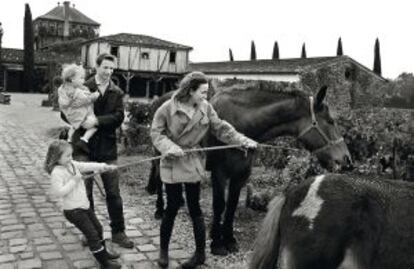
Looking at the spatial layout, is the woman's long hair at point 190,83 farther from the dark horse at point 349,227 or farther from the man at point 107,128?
the dark horse at point 349,227

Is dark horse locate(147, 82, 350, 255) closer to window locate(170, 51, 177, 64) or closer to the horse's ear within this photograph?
the horse's ear

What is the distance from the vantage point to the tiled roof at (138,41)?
142 ft

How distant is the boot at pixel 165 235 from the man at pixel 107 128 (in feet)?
2.33

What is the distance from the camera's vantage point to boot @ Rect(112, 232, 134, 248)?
5519 mm

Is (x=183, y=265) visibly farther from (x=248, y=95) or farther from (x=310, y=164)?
(x=310, y=164)

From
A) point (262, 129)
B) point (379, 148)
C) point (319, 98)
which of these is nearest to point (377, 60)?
point (379, 148)

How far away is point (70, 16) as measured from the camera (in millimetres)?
68875

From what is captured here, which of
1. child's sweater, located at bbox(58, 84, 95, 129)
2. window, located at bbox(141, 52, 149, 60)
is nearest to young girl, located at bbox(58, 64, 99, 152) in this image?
child's sweater, located at bbox(58, 84, 95, 129)

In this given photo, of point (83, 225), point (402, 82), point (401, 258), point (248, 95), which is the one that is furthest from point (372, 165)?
point (402, 82)

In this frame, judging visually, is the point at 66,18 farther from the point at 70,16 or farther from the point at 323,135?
the point at 323,135

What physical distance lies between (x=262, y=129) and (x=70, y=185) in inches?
93.8

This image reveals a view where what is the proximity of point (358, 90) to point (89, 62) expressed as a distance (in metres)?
26.2

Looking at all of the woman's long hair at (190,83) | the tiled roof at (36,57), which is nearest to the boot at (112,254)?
the woman's long hair at (190,83)

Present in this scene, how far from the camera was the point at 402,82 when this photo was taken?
40.9 metres
